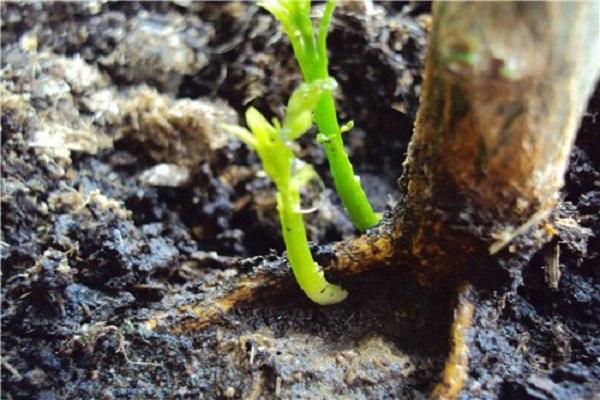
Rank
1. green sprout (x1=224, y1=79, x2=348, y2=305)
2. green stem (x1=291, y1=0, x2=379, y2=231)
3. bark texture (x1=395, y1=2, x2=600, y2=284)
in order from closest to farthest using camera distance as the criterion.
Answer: bark texture (x1=395, y1=2, x2=600, y2=284) → green sprout (x1=224, y1=79, x2=348, y2=305) → green stem (x1=291, y1=0, x2=379, y2=231)

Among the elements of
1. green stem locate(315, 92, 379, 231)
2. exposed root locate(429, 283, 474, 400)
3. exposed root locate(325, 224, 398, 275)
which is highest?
green stem locate(315, 92, 379, 231)

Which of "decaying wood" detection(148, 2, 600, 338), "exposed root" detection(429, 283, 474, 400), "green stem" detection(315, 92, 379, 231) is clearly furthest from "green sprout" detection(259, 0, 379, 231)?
"exposed root" detection(429, 283, 474, 400)

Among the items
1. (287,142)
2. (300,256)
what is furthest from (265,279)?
(287,142)

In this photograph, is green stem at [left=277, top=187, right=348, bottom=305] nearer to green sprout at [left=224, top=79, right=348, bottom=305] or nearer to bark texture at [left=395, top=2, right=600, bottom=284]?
green sprout at [left=224, top=79, right=348, bottom=305]

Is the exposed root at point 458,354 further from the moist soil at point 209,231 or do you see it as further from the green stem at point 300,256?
the green stem at point 300,256

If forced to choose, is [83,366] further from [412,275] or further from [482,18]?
[482,18]

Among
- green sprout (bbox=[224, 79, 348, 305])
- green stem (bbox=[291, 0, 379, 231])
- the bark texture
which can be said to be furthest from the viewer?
green stem (bbox=[291, 0, 379, 231])
